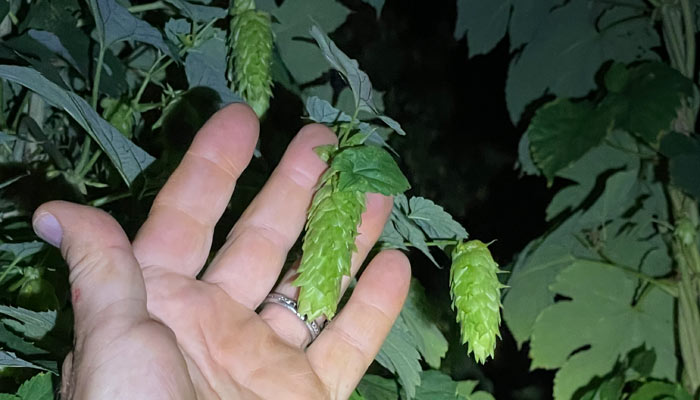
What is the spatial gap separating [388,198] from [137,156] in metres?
0.29

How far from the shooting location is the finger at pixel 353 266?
31.3 inches

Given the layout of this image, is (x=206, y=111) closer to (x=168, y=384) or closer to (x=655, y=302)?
(x=168, y=384)

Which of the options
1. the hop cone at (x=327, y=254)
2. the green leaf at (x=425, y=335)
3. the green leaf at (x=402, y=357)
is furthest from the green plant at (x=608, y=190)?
the hop cone at (x=327, y=254)

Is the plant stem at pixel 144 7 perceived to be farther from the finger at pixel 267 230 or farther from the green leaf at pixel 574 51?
the green leaf at pixel 574 51

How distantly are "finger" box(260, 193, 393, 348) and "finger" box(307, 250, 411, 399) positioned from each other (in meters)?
0.02

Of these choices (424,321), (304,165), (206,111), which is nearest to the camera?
(304,165)

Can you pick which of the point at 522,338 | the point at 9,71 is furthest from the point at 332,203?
the point at 522,338

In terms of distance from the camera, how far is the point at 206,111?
925 millimetres

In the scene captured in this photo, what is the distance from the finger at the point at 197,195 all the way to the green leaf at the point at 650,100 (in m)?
0.70

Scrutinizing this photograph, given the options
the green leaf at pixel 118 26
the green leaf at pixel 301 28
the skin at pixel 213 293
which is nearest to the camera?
the skin at pixel 213 293

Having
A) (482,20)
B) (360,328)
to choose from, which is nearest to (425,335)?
(360,328)

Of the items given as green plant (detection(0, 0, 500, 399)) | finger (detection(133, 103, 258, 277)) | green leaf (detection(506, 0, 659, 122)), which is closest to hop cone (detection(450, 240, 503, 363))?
green plant (detection(0, 0, 500, 399))

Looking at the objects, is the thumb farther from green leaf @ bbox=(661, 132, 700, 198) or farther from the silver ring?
green leaf @ bbox=(661, 132, 700, 198)

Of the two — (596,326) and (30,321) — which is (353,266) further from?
(596,326)
